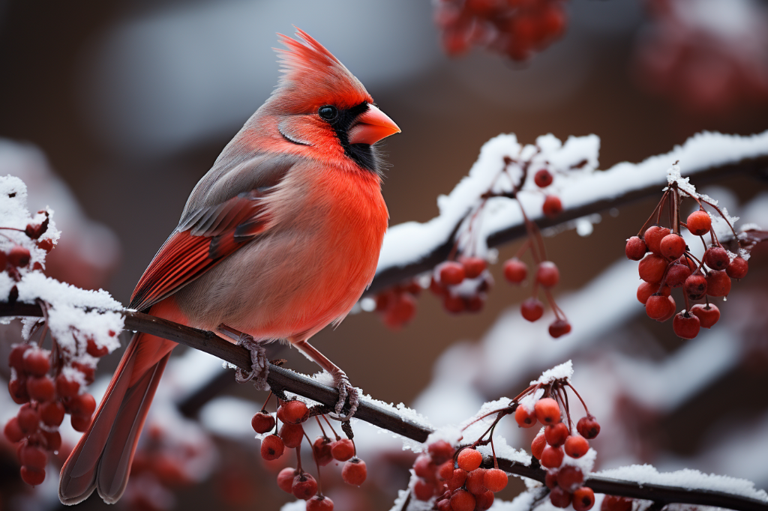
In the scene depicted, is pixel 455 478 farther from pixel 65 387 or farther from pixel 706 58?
pixel 706 58

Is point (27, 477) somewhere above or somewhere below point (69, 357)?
below

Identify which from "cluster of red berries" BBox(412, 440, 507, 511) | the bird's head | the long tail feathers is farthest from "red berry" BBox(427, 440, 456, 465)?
the bird's head

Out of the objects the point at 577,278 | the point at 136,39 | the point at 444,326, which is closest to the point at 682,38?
the point at 577,278

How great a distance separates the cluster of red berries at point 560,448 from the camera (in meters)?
0.83

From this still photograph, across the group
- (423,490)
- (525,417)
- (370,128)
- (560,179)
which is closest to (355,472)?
(423,490)

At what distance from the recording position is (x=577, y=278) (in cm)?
340

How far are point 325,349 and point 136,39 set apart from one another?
7.27ft

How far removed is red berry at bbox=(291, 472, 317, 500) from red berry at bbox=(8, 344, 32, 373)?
43 cm

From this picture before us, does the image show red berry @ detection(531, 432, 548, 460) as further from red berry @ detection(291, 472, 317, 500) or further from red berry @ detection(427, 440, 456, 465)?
red berry @ detection(291, 472, 317, 500)

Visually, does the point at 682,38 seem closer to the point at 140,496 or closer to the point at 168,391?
the point at 168,391

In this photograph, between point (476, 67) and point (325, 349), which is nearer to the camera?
point (325, 349)

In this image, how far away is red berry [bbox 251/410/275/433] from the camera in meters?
0.96

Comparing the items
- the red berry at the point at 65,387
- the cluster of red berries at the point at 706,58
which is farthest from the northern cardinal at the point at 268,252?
the cluster of red berries at the point at 706,58

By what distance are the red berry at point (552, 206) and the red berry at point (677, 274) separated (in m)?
0.36
